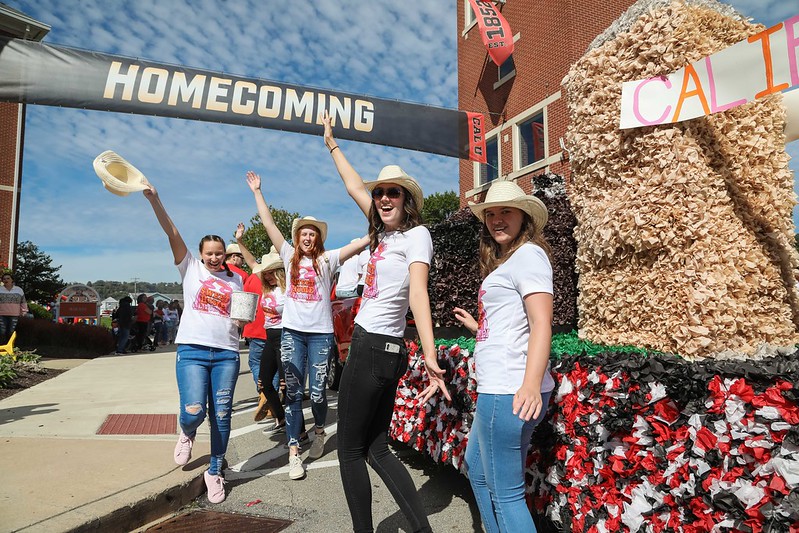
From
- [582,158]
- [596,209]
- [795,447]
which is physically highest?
[582,158]

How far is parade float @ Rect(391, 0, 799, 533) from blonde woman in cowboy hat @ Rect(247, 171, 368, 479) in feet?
2.62

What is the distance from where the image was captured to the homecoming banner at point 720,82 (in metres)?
2.95

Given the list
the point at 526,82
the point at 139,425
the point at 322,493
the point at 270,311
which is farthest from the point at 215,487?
the point at 526,82

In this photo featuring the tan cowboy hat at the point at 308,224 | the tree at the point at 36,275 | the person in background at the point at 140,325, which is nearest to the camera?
the tan cowboy hat at the point at 308,224

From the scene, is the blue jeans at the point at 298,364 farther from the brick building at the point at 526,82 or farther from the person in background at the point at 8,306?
the person in background at the point at 8,306

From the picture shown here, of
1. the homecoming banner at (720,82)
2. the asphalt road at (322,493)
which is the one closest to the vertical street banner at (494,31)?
the homecoming banner at (720,82)

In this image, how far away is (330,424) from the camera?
20.2 ft

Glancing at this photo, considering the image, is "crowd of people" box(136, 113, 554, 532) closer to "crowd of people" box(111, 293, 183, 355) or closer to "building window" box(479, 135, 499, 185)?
"building window" box(479, 135, 499, 185)

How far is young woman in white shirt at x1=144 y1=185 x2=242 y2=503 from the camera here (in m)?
3.67

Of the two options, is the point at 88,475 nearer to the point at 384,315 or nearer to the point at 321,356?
the point at 321,356

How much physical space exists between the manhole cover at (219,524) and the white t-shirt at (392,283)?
1.61m

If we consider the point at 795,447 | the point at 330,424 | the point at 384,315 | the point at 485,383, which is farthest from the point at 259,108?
the point at 795,447

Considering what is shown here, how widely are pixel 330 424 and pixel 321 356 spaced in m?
2.32

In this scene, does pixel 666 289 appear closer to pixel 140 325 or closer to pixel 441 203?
pixel 140 325
